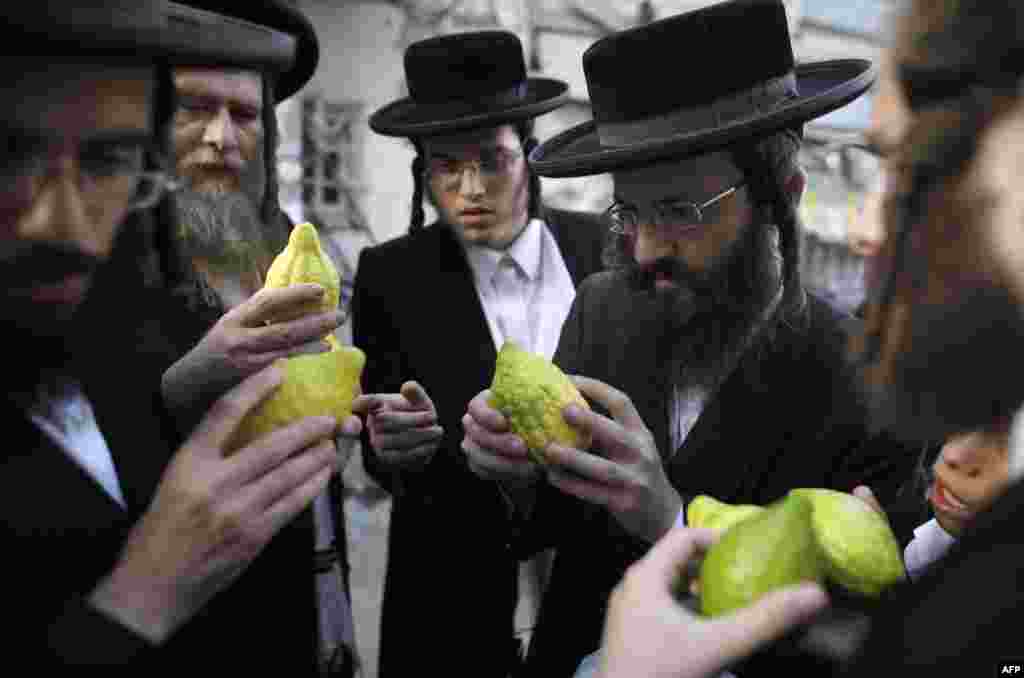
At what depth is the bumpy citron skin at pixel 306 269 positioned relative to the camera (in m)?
2.06

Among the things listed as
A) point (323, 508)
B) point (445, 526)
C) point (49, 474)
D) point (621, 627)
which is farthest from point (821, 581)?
point (445, 526)

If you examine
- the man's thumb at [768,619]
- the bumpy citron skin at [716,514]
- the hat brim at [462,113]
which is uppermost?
the hat brim at [462,113]

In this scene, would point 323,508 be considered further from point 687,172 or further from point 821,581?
point 821,581

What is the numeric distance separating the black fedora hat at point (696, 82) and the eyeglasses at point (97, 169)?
49.3 inches

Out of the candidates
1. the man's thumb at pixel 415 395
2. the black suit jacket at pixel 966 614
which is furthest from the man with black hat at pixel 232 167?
the black suit jacket at pixel 966 614

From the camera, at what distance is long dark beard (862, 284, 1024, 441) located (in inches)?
43.9

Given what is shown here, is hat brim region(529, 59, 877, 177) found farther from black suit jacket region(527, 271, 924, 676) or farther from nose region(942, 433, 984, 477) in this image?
nose region(942, 433, 984, 477)

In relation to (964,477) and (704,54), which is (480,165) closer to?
(704,54)

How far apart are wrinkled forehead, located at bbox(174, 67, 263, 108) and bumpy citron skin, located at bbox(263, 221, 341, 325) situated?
104 cm

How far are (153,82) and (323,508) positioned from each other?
1.60m

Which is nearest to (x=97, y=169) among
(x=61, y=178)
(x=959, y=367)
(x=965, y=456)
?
(x=61, y=178)

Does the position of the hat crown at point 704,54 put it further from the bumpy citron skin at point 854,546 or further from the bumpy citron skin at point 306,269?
the bumpy citron skin at point 854,546

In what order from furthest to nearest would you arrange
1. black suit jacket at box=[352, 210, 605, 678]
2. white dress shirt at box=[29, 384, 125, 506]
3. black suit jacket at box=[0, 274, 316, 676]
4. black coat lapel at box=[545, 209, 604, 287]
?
black coat lapel at box=[545, 209, 604, 287] < black suit jacket at box=[352, 210, 605, 678] < white dress shirt at box=[29, 384, 125, 506] < black suit jacket at box=[0, 274, 316, 676]

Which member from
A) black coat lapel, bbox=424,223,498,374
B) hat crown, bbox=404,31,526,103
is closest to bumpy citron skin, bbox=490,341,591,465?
black coat lapel, bbox=424,223,498,374
